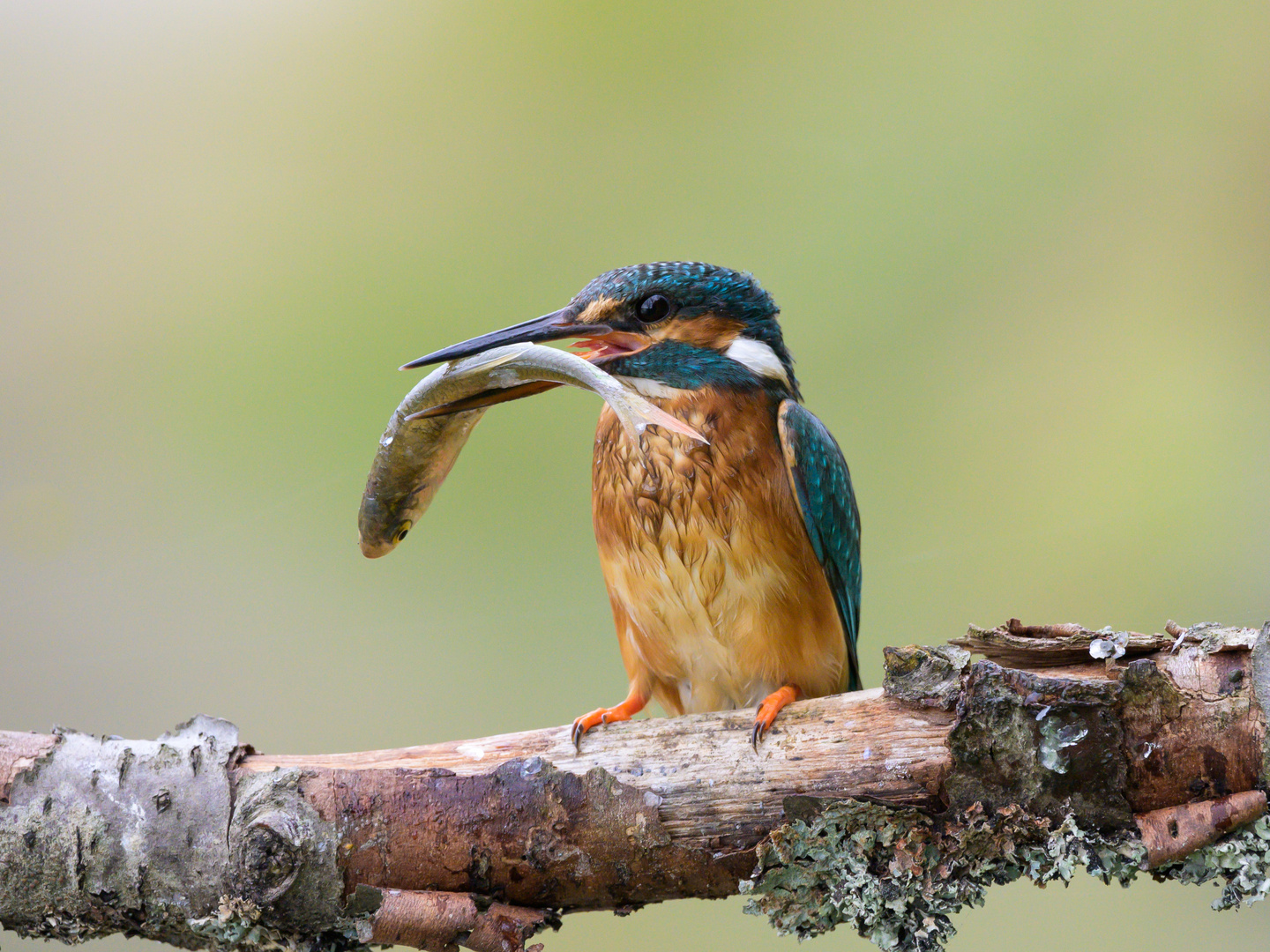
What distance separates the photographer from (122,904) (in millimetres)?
1377

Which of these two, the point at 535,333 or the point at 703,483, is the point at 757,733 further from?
the point at 535,333

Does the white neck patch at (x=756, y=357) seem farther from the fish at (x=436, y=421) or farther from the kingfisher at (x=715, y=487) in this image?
the fish at (x=436, y=421)

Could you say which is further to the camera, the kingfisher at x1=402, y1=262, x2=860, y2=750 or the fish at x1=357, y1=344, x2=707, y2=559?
the kingfisher at x1=402, y1=262, x2=860, y2=750

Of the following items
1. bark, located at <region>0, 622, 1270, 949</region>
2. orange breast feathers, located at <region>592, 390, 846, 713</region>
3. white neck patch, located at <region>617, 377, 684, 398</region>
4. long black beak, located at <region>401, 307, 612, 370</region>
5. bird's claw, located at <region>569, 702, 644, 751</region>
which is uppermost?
long black beak, located at <region>401, 307, 612, 370</region>

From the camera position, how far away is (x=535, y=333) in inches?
66.1

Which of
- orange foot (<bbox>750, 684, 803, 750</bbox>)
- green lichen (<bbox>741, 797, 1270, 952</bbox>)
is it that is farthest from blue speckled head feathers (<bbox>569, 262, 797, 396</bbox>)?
green lichen (<bbox>741, 797, 1270, 952</bbox>)

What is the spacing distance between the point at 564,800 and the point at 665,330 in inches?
32.6

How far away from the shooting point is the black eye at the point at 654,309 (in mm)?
1707

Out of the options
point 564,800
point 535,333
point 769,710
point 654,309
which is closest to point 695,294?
point 654,309

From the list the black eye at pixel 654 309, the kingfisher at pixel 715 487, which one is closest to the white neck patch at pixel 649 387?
the kingfisher at pixel 715 487

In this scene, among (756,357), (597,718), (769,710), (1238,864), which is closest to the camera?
(1238,864)

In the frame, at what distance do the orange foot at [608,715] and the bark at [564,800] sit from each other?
0.20ft

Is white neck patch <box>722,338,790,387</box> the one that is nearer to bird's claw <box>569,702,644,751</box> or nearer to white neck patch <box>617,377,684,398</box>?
white neck patch <box>617,377,684,398</box>

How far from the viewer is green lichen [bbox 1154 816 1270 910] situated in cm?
121
